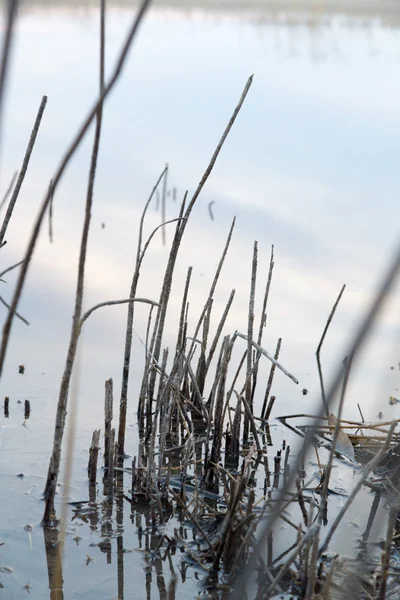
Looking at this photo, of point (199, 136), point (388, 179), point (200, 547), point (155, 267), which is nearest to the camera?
point (200, 547)

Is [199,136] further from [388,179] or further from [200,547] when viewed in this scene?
[200,547]

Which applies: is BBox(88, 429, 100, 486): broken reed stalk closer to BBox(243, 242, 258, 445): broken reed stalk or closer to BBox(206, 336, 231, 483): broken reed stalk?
BBox(206, 336, 231, 483): broken reed stalk

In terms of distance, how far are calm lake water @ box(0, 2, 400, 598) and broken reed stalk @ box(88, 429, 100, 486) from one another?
178mm

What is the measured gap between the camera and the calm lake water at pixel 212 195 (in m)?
3.90

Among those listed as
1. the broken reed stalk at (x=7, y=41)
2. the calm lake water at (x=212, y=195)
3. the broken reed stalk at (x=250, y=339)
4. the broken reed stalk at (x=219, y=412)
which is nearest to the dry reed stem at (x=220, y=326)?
the broken reed stalk at (x=250, y=339)

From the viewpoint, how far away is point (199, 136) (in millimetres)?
8930

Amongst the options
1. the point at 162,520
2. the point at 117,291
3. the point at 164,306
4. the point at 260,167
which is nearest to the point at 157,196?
the point at 260,167

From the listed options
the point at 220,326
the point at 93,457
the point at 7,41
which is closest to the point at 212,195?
the point at 220,326

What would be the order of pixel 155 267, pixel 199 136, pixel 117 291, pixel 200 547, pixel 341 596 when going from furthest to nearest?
pixel 199 136
pixel 155 267
pixel 117 291
pixel 200 547
pixel 341 596

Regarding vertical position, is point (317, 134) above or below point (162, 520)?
above

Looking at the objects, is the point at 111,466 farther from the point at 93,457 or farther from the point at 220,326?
the point at 220,326

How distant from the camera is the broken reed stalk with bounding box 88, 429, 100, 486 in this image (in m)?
2.66

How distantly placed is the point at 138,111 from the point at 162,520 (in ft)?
26.8

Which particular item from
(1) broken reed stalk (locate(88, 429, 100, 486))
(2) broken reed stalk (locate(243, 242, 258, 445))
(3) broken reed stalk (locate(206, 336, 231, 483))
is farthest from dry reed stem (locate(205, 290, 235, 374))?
(1) broken reed stalk (locate(88, 429, 100, 486))
